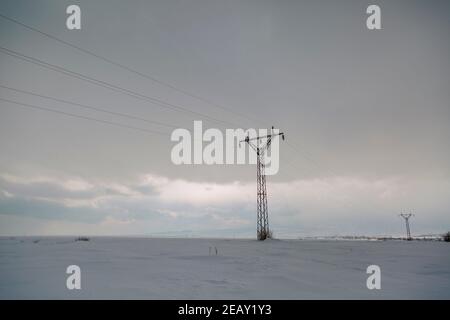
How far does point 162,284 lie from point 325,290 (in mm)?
5987

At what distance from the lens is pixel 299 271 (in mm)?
14344

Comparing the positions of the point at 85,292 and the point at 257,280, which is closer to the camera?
the point at 85,292

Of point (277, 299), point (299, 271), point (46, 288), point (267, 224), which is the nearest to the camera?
point (277, 299)

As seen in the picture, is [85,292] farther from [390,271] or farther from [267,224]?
[267,224]

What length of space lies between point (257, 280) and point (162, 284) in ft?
12.5
